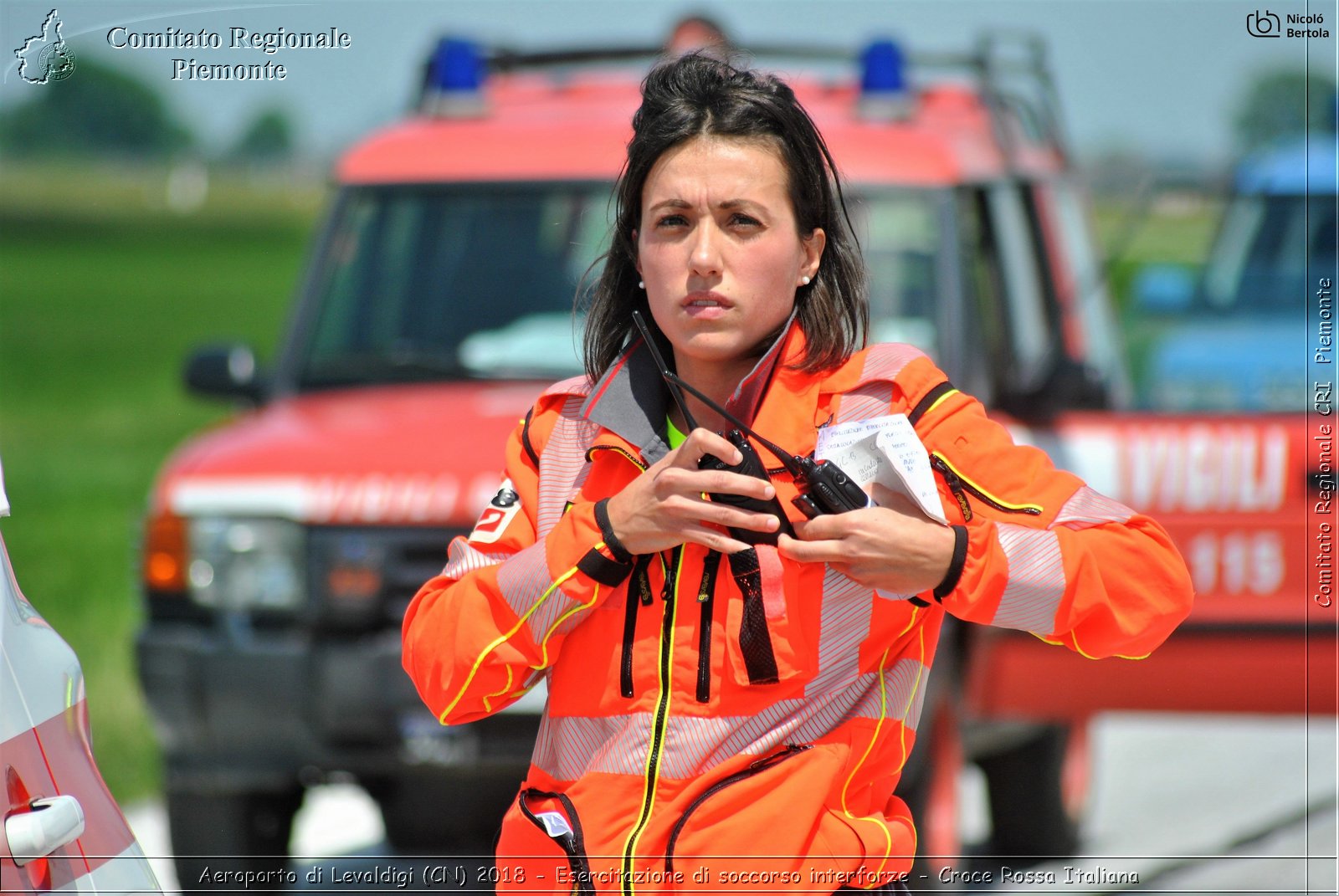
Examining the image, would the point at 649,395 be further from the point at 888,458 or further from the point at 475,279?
the point at 475,279

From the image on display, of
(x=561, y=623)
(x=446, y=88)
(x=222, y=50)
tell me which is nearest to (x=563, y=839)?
(x=561, y=623)

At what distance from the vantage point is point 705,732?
2199 mm

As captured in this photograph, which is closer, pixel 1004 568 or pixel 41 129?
pixel 1004 568

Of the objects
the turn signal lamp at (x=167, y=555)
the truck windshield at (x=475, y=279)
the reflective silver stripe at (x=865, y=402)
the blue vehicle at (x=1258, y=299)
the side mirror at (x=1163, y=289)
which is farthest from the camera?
the side mirror at (x=1163, y=289)

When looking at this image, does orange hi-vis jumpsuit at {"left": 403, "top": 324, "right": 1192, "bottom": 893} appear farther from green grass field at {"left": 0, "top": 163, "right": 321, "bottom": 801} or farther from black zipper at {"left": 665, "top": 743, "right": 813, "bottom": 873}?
green grass field at {"left": 0, "top": 163, "right": 321, "bottom": 801}

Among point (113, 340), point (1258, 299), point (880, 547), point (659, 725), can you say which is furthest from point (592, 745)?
point (113, 340)

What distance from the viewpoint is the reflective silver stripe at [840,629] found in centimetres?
224

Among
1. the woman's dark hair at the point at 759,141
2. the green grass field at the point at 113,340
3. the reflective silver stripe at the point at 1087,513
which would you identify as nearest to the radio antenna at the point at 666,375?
the woman's dark hair at the point at 759,141

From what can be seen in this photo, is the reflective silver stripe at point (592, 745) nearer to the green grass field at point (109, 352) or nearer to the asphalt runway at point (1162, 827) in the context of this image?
the asphalt runway at point (1162, 827)

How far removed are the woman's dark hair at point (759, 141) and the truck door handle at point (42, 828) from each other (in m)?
0.91

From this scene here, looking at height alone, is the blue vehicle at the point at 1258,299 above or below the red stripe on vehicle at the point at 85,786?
above

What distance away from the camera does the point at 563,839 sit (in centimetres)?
222

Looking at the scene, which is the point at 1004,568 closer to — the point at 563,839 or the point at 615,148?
the point at 563,839

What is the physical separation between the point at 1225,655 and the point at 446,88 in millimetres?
3016
